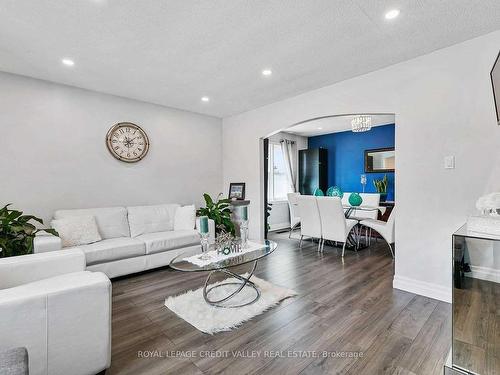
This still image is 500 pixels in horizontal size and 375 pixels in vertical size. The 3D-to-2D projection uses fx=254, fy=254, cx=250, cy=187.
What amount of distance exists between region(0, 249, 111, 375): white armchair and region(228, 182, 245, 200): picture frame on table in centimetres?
330

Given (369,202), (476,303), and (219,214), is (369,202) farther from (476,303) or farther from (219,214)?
(476,303)

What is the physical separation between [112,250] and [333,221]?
3163mm

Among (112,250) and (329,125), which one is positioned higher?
(329,125)

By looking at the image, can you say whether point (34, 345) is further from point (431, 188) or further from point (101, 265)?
point (431, 188)

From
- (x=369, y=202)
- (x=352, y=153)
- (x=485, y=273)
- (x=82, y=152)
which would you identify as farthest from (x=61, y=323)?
(x=352, y=153)

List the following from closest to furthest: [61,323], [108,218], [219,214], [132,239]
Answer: [61,323], [132,239], [108,218], [219,214]

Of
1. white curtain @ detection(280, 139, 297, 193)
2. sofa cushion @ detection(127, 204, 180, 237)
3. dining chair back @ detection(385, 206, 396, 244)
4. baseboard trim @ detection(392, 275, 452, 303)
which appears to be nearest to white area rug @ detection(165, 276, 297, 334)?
baseboard trim @ detection(392, 275, 452, 303)

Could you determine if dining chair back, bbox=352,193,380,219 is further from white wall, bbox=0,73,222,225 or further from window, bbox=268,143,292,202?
white wall, bbox=0,73,222,225

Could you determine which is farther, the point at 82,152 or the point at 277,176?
the point at 277,176

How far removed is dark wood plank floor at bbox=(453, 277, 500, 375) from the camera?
5.23 feet

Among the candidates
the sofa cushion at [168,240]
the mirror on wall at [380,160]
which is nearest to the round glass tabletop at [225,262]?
the sofa cushion at [168,240]

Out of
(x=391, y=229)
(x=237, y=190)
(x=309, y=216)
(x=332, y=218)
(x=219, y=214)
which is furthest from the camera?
(x=237, y=190)

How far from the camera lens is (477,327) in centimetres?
175

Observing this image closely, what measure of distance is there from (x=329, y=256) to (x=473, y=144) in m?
2.37
